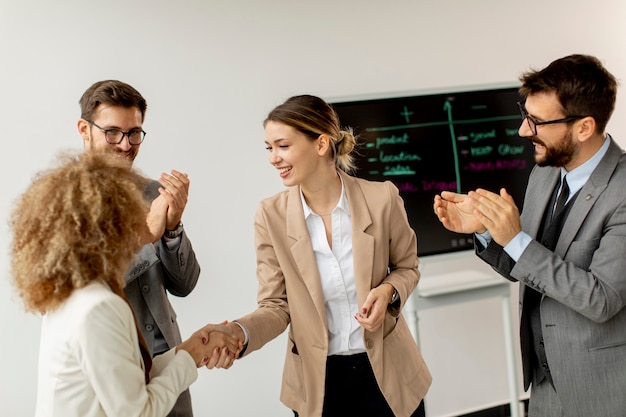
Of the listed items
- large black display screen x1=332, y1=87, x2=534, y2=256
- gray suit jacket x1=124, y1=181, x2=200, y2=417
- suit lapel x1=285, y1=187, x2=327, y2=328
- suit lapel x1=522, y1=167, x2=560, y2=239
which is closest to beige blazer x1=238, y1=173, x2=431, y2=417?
suit lapel x1=285, y1=187, x2=327, y2=328

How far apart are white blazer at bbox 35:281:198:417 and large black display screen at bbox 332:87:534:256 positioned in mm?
1891

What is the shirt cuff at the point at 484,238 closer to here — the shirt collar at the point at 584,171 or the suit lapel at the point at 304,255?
the shirt collar at the point at 584,171

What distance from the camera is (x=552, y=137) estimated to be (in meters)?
1.99

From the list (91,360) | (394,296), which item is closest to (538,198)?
(394,296)

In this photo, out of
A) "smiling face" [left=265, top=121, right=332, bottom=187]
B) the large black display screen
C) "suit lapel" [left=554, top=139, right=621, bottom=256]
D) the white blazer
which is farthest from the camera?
the large black display screen

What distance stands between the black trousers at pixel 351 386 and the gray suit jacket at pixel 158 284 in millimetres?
482

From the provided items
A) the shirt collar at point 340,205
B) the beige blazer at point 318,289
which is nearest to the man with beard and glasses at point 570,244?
the beige blazer at point 318,289

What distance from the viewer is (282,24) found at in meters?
3.49

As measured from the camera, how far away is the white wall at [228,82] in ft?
9.74

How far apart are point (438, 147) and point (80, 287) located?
2295 millimetres

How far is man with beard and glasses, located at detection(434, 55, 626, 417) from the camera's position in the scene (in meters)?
1.81

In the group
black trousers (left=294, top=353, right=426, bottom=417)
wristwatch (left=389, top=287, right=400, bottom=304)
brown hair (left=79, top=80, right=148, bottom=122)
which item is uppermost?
brown hair (left=79, top=80, right=148, bottom=122)

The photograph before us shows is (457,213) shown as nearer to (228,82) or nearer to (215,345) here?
(215,345)

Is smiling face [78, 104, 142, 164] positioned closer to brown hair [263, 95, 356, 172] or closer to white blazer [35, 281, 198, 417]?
brown hair [263, 95, 356, 172]
